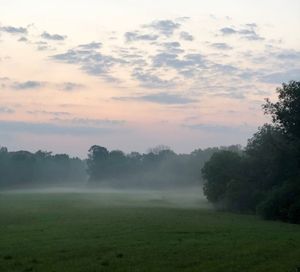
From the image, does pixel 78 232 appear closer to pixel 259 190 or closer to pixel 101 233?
pixel 101 233

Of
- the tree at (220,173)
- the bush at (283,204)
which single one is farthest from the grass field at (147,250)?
the tree at (220,173)

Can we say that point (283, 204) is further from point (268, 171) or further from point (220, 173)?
point (220, 173)

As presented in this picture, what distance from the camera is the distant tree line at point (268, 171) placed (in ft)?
209

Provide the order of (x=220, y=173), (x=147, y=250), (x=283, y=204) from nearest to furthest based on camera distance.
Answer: (x=147, y=250)
(x=283, y=204)
(x=220, y=173)

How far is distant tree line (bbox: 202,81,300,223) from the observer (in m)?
63.8

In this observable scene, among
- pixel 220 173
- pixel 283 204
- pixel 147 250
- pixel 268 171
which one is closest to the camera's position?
pixel 147 250

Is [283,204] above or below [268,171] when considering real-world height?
below

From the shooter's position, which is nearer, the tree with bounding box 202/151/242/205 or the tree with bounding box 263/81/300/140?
the tree with bounding box 263/81/300/140

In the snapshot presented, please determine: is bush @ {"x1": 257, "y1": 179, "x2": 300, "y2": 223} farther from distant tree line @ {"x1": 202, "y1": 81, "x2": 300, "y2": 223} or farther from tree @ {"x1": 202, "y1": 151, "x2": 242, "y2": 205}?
tree @ {"x1": 202, "y1": 151, "x2": 242, "y2": 205}

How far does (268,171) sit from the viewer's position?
262 ft

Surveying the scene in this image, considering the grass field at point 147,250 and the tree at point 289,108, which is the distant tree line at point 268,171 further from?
the grass field at point 147,250

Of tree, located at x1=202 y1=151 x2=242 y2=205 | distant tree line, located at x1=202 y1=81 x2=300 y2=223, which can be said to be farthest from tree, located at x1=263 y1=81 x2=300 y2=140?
tree, located at x1=202 y1=151 x2=242 y2=205

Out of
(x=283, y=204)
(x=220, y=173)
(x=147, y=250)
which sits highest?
(x=220, y=173)

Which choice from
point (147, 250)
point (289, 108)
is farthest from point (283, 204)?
point (147, 250)
